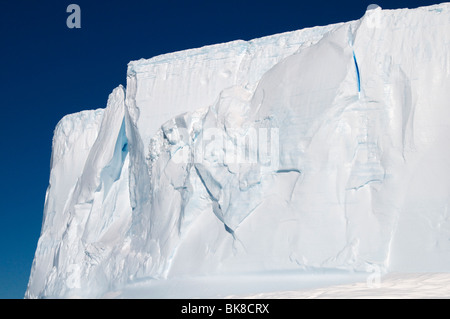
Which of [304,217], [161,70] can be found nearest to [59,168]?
[161,70]

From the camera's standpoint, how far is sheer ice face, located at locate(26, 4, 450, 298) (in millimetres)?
13023

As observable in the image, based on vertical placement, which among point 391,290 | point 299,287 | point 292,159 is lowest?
point 391,290

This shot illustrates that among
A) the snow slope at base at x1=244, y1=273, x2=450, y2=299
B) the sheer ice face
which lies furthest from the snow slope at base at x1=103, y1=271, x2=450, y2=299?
the sheer ice face

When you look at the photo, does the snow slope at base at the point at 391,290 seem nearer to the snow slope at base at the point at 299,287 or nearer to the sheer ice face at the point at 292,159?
the snow slope at base at the point at 299,287

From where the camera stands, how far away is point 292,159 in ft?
46.3

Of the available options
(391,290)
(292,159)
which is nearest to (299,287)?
(391,290)

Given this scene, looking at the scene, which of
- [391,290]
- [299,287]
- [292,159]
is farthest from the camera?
[292,159]

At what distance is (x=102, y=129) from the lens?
775 inches

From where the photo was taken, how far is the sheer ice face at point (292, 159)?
13023 mm

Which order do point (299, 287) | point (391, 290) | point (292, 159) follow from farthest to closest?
point (292, 159) < point (299, 287) < point (391, 290)

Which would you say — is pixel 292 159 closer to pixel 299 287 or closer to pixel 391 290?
pixel 299 287

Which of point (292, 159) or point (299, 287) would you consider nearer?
point (299, 287)
